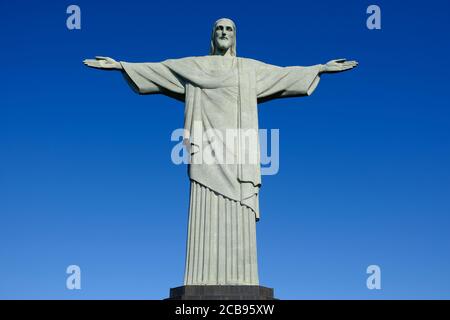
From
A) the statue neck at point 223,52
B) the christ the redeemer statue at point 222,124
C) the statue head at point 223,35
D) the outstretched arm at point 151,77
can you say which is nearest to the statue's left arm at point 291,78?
the christ the redeemer statue at point 222,124

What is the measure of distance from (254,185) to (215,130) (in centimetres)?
163

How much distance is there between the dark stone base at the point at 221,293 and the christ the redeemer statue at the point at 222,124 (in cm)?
19

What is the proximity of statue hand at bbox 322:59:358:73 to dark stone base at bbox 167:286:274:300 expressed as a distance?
5856 millimetres

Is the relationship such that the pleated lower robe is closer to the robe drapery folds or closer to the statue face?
the robe drapery folds

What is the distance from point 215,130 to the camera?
1530 centimetres

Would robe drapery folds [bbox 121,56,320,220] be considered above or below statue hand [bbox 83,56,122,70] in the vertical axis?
below

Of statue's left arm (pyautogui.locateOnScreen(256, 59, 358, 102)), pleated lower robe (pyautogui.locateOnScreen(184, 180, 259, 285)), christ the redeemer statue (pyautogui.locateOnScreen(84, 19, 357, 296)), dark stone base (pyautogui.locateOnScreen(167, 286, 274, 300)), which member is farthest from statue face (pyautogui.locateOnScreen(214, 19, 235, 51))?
dark stone base (pyautogui.locateOnScreen(167, 286, 274, 300))

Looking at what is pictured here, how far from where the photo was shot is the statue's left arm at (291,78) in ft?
52.7

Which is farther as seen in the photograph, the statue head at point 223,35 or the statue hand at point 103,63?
the statue head at point 223,35

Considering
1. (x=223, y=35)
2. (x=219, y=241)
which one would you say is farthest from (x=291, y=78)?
(x=219, y=241)

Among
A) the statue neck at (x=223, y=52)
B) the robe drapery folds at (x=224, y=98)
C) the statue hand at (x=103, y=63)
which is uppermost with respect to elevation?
the statue neck at (x=223, y=52)

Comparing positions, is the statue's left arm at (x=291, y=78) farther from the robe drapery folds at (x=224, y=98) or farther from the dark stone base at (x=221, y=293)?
the dark stone base at (x=221, y=293)

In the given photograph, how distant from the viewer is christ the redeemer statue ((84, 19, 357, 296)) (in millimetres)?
14398
